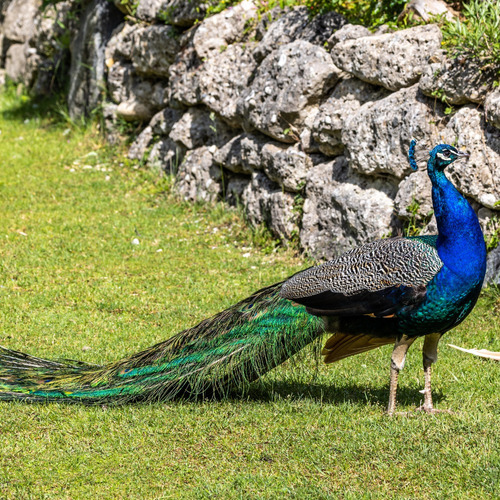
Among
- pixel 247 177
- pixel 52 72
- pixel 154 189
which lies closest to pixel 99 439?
pixel 247 177

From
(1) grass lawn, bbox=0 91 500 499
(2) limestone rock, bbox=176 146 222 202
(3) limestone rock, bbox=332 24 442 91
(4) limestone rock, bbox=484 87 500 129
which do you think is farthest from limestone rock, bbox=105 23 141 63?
(4) limestone rock, bbox=484 87 500 129

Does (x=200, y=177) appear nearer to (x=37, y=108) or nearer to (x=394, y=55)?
(x=394, y=55)

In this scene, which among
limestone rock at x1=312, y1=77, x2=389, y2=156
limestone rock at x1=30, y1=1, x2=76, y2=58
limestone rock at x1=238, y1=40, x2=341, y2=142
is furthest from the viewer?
limestone rock at x1=30, y1=1, x2=76, y2=58

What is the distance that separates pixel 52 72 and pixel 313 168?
260 inches

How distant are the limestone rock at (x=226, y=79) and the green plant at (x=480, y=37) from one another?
2.64 m

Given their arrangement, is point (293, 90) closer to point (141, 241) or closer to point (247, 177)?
point (247, 177)

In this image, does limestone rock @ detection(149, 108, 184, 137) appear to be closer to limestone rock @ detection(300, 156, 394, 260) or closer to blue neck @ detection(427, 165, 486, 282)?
limestone rock @ detection(300, 156, 394, 260)

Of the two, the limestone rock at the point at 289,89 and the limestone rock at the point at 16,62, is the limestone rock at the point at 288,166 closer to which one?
the limestone rock at the point at 289,89

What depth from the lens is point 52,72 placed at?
12680 millimetres

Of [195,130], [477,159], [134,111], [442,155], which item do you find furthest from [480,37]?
[134,111]

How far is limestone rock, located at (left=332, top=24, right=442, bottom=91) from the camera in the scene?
6.73 meters

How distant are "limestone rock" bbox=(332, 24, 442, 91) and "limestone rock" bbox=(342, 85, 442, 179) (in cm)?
14

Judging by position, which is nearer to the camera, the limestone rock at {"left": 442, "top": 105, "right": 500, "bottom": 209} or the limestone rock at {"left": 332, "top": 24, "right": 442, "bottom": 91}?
the limestone rock at {"left": 442, "top": 105, "right": 500, "bottom": 209}

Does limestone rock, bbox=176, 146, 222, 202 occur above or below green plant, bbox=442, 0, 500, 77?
below
